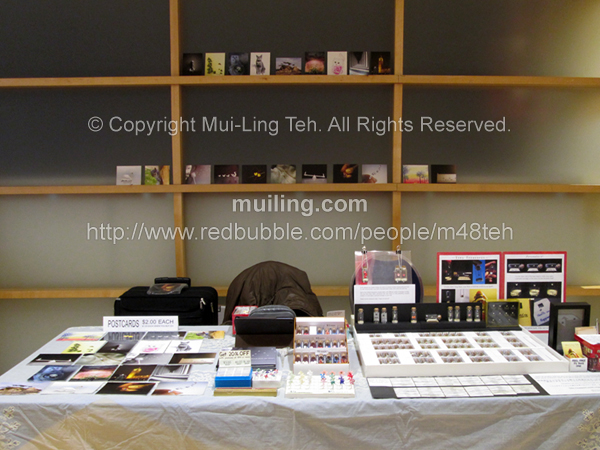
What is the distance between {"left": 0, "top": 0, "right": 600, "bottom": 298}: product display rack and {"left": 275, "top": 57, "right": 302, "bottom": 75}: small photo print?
161mm

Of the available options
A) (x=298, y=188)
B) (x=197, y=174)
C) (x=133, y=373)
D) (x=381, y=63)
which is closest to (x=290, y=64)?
(x=381, y=63)

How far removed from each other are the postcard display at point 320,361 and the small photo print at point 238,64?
2.00m

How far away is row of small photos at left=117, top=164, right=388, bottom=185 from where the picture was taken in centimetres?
312

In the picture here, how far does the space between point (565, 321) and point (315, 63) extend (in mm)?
2229

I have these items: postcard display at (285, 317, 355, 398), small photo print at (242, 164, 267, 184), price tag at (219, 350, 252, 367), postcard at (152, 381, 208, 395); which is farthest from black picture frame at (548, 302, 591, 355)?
small photo print at (242, 164, 267, 184)

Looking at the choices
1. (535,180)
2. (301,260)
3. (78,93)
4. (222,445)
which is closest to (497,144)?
(535,180)

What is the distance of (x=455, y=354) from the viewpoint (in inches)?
60.7

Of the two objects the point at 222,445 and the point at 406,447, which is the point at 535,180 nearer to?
the point at 406,447

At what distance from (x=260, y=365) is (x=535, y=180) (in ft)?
8.75

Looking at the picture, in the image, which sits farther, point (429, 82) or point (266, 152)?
point (266, 152)

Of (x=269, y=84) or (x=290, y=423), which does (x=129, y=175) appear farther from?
(x=290, y=423)

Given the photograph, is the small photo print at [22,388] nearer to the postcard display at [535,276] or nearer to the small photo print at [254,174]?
the postcard display at [535,276]

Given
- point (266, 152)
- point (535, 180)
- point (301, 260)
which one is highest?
point (266, 152)

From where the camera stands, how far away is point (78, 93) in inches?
125
